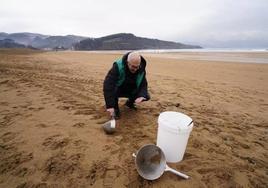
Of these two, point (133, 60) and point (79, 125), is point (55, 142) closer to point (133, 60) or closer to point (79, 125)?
point (79, 125)

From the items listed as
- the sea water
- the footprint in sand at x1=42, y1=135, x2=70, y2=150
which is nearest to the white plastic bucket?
the footprint in sand at x1=42, y1=135, x2=70, y2=150

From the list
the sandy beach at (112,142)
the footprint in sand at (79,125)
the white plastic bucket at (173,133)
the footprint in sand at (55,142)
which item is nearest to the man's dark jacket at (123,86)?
the sandy beach at (112,142)

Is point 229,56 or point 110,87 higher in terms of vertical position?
point 110,87

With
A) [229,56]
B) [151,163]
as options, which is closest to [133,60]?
[151,163]

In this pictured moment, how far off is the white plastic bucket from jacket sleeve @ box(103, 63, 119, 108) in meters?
1.20

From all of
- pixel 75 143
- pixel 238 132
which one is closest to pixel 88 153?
pixel 75 143

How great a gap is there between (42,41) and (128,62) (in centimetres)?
20266

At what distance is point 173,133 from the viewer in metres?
2.31

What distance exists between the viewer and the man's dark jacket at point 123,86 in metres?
3.38

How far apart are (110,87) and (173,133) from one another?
5.06 feet

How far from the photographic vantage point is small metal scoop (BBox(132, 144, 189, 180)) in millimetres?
2234

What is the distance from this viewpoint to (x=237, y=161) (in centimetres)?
265

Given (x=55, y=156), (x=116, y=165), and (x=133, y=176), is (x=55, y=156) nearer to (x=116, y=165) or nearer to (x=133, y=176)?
(x=116, y=165)

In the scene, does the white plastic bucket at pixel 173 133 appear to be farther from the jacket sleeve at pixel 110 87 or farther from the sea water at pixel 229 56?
the sea water at pixel 229 56
